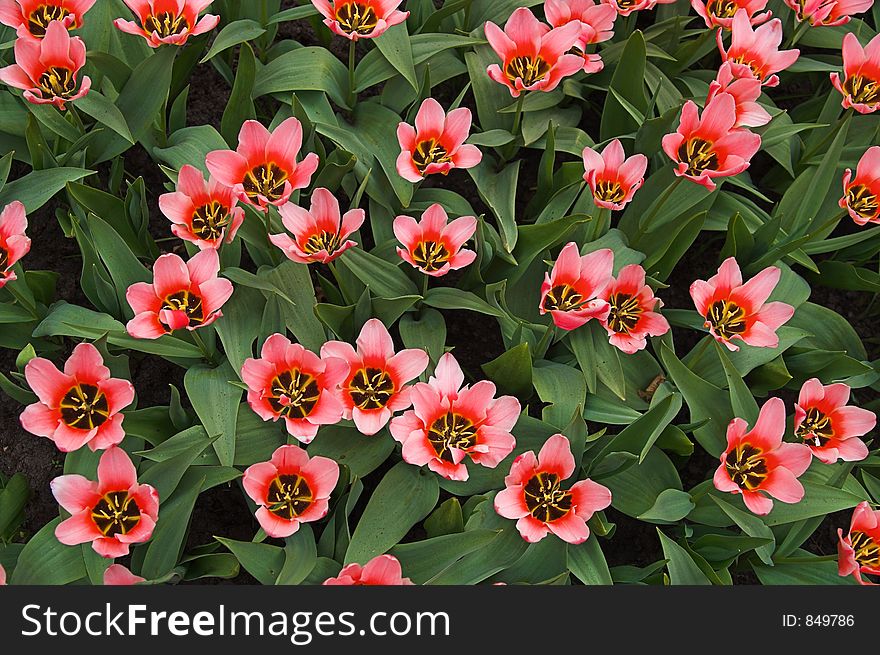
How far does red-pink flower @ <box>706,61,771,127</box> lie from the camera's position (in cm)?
211

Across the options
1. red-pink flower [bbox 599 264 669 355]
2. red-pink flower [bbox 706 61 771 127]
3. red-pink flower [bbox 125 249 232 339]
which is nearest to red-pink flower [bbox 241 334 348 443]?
red-pink flower [bbox 125 249 232 339]

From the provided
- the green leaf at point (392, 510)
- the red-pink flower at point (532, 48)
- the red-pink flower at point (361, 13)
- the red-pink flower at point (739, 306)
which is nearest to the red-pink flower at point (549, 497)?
the green leaf at point (392, 510)

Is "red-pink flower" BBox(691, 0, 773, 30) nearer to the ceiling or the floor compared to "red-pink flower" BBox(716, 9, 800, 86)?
nearer to the ceiling

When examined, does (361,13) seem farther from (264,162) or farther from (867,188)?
(867,188)

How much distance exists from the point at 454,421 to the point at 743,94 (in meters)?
1.09

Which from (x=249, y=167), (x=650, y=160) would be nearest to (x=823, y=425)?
(x=650, y=160)

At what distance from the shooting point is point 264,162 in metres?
1.93

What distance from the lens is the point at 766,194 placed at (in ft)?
8.55

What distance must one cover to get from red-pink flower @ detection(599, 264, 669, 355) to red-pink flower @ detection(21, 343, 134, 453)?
1.05 m

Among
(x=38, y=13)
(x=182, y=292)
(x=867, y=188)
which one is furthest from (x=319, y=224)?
(x=867, y=188)

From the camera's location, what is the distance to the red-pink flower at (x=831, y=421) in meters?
1.91

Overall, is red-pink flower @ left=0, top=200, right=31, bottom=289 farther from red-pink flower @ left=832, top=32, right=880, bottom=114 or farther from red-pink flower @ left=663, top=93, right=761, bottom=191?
red-pink flower @ left=832, top=32, right=880, bottom=114

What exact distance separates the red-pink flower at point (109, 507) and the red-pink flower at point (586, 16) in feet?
4.81

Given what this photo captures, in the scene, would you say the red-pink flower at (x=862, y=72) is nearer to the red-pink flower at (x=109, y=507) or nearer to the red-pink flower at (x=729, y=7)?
the red-pink flower at (x=729, y=7)
